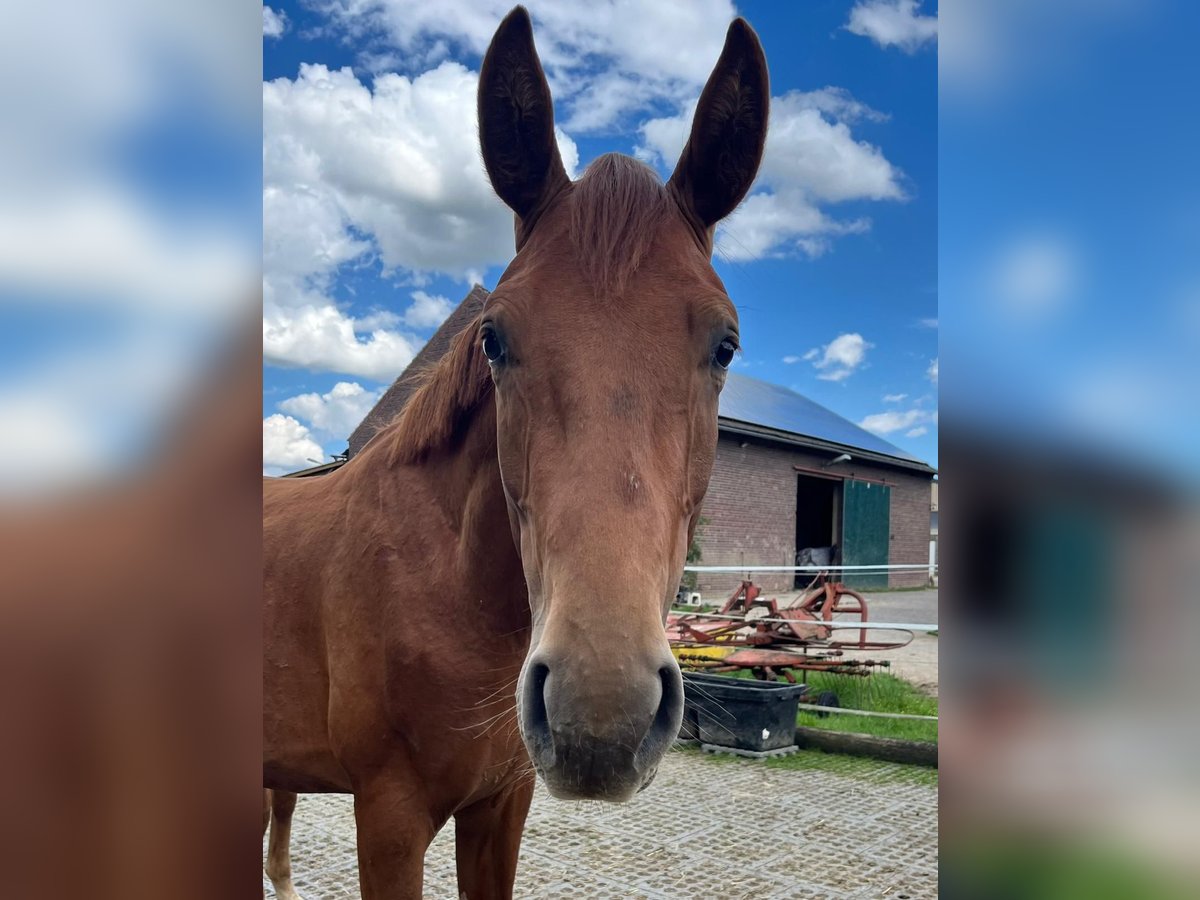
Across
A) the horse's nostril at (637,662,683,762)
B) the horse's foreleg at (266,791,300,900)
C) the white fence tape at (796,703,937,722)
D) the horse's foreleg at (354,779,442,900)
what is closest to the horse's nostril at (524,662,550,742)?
the horse's nostril at (637,662,683,762)

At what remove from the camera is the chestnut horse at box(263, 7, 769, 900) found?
121 centimetres

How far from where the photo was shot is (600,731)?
1113 mm

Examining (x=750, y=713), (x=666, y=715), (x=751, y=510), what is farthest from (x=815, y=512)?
(x=666, y=715)

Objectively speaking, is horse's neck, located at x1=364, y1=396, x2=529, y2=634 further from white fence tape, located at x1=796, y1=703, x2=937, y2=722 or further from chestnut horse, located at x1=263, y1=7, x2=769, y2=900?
white fence tape, located at x1=796, y1=703, x2=937, y2=722

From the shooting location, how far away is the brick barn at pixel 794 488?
57.2 feet

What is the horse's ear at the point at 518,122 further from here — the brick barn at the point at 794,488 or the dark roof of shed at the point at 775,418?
the dark roof of shed at the point at 775,418

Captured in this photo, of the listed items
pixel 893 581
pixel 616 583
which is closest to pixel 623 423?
pixel 616 583

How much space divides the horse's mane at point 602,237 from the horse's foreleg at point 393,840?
3.18 ft

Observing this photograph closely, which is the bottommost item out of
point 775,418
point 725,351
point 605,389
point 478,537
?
point 478,537

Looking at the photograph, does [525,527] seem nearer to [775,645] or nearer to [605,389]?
[605,389]

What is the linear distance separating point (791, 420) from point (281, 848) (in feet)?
65.3
